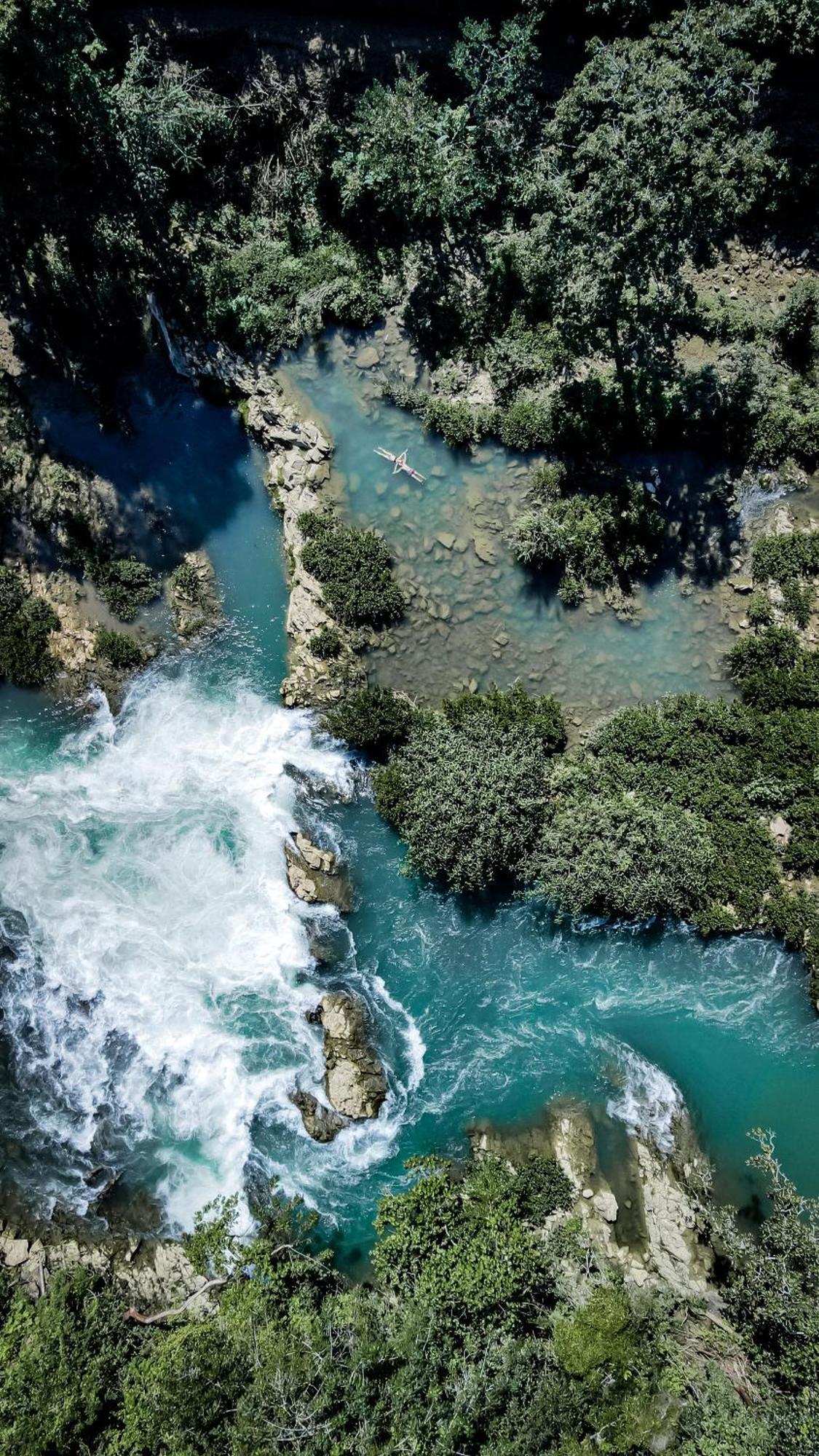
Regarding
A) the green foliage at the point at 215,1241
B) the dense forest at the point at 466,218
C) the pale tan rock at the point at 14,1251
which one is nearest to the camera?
the dense forest at the point at 466,218

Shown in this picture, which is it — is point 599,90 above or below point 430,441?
above

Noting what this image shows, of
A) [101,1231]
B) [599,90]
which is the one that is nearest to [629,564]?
[599,90]

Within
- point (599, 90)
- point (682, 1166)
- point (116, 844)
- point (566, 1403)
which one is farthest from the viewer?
point (116, 844)

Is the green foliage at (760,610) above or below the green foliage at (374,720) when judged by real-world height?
above

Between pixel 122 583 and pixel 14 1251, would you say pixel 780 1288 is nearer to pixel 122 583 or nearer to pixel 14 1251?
pixel 14 1251

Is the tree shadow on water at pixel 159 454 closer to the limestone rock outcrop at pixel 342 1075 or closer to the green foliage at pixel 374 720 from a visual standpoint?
the green foliage at pixel 374 720

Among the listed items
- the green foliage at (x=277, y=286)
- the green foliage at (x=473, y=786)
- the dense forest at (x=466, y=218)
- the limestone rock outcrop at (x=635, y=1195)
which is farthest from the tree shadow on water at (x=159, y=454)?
the limestone rock outcrop at (x=635, y=1195)

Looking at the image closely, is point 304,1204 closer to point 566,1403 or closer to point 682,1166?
point 566,1403
